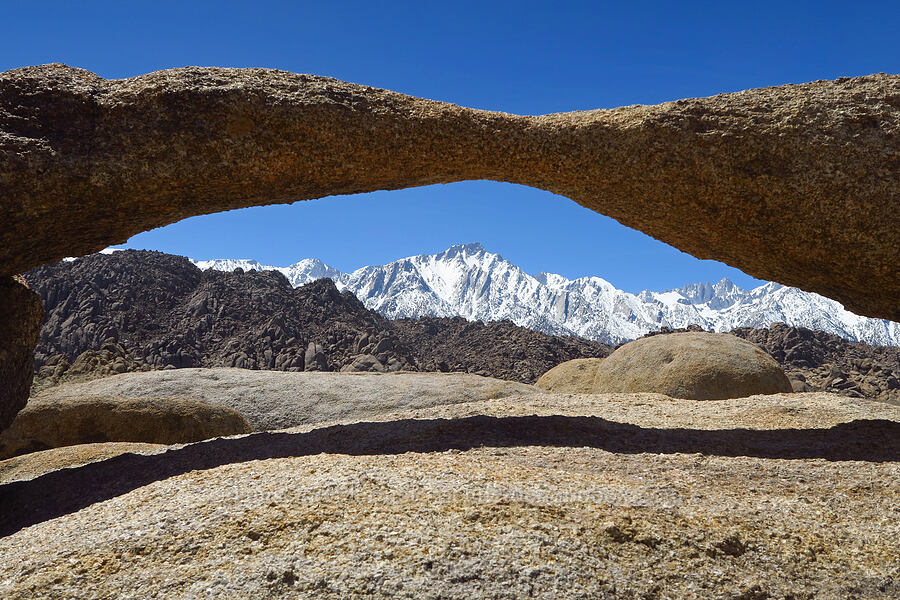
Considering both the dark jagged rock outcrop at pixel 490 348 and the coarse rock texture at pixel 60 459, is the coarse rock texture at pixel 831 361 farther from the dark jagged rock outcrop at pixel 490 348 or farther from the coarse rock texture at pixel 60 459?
the coarse rock texture at pixel 60 459

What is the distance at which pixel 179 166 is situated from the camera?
6.81 metres

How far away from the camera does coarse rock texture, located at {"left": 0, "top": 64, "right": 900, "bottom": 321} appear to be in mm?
6672

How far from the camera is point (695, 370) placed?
12836mm

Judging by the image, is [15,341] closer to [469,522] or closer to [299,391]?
[299,391]

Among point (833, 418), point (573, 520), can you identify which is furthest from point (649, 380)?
point (573, 520)

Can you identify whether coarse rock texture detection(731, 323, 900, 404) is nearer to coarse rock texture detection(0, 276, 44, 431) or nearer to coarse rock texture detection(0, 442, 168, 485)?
coarse rock texture detection(0, 442, 168, 485)

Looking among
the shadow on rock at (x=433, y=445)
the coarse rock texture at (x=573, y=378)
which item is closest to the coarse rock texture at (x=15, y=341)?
the shadow on rock at (x=433, y=445)

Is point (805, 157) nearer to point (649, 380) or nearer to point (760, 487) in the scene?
point (760, 487)

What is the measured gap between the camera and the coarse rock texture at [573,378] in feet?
49.3

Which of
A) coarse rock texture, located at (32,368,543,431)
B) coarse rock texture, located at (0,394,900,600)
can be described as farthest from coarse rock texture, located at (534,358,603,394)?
coarse rock texture, located at (0,394,900,600)

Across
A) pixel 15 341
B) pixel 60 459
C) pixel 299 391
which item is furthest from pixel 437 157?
pixel 299 391

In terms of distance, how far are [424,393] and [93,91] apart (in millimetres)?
7394

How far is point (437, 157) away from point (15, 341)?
556cm

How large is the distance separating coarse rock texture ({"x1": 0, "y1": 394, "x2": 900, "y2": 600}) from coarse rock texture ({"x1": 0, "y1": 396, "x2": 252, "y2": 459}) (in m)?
3.29
